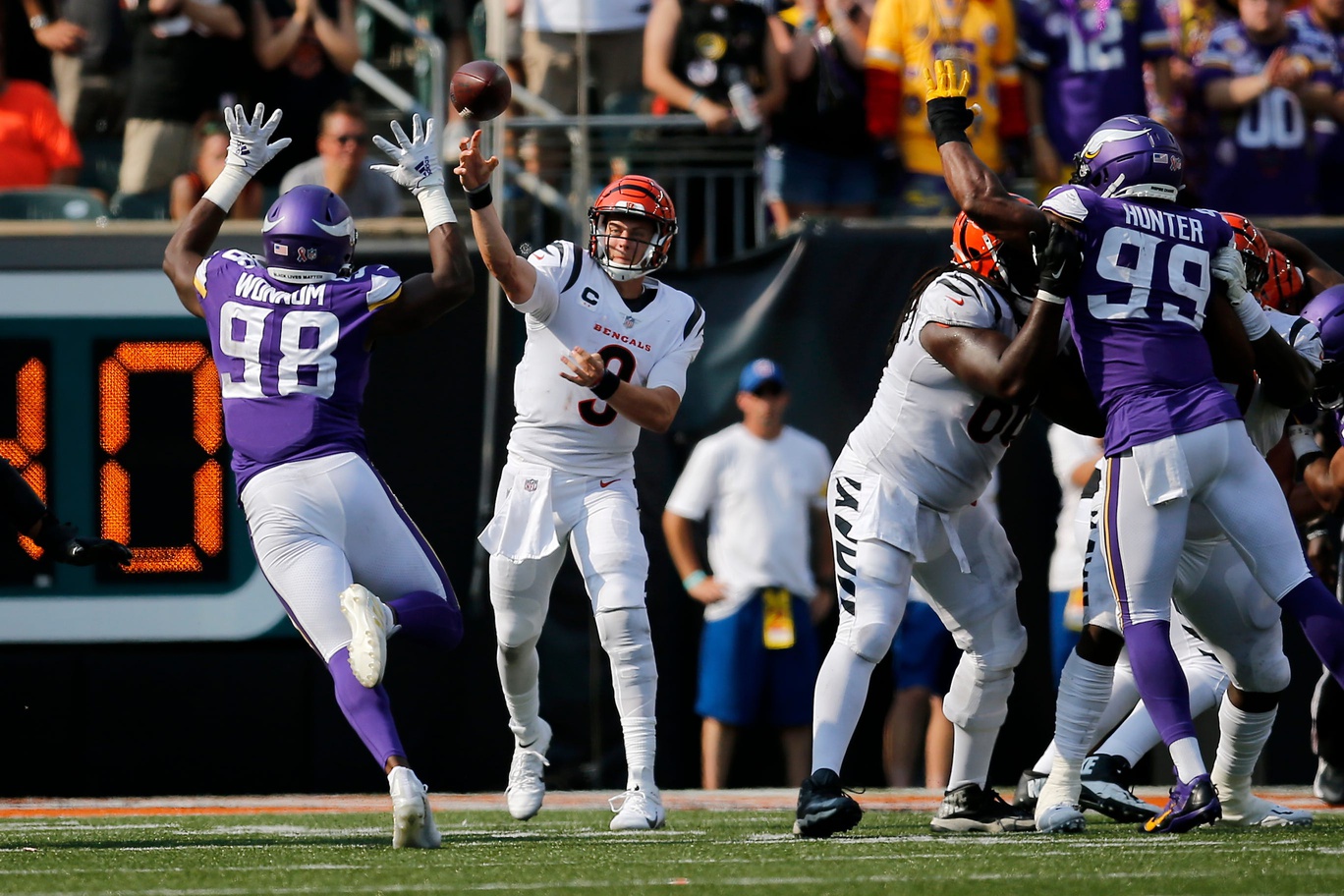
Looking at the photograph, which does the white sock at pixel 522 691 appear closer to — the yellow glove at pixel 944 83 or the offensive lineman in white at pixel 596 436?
the offensive lineman in white at pixel 596 436

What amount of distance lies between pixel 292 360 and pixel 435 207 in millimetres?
624

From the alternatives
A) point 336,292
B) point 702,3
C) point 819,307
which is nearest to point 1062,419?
point 336,292

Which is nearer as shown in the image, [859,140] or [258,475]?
[258,475]

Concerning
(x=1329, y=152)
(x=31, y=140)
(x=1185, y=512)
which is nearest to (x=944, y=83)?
(x=1185, y=512)

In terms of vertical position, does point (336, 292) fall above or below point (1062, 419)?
above

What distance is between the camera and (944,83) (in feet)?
17.3

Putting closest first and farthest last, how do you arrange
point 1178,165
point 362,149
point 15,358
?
point 1178,165 < point 15,358 < point 362,149

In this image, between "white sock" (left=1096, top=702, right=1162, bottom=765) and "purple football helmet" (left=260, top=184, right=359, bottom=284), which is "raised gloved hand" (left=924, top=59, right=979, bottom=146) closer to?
"purple football helmet" (left=260, top=184, right=359, bottom=284)

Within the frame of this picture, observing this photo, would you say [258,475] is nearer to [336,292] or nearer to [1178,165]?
[336,292]

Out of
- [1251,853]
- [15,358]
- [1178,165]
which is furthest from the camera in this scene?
[15,358]

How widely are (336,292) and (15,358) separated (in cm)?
316

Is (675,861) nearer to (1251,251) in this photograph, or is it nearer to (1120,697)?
(1120,697)

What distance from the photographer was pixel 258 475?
17.3 ft

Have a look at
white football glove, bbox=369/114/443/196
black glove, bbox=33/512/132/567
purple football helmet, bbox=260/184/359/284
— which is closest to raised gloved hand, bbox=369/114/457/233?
white football glove, bbox=369/114/443/196
